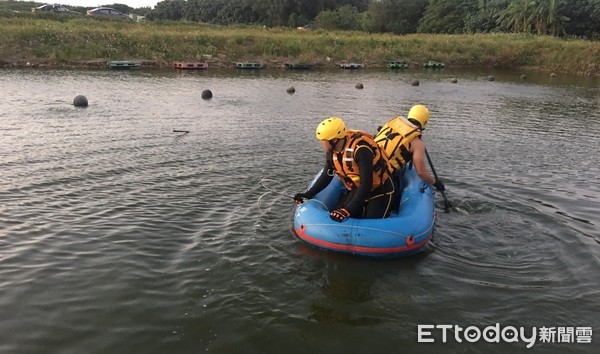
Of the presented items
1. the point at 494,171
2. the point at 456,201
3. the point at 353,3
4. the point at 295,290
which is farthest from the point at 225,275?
the point at 353,3

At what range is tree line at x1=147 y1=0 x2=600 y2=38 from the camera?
5628 centimetres

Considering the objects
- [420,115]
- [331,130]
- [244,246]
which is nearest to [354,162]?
[331,130]

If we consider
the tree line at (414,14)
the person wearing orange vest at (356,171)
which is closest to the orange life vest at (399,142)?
the person wearing orange vest at (356,171)

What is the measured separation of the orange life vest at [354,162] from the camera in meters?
7.05

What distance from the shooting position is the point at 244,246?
746 cm

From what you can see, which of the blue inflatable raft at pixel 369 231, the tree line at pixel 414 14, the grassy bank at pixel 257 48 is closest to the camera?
the blue inflatable raft at pixel 369 231

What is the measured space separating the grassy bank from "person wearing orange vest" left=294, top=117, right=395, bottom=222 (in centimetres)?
3152

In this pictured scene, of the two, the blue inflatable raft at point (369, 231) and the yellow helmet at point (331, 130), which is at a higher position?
the yellow helmet at point (331, 130)

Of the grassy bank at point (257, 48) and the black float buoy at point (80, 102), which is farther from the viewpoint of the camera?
the grassy bank at point (257, 48)

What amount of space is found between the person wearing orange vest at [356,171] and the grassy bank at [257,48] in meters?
31.5

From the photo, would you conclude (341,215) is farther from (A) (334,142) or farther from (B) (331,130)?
(B) (331,130)

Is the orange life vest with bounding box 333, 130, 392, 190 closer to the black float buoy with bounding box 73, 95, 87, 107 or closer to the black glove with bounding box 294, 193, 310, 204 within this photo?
the black glove with bounding box 294, 193, 310, 204

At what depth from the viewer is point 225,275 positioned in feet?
21.6

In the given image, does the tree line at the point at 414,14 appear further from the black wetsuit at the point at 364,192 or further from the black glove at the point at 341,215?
the black glove at the point at 341,215
